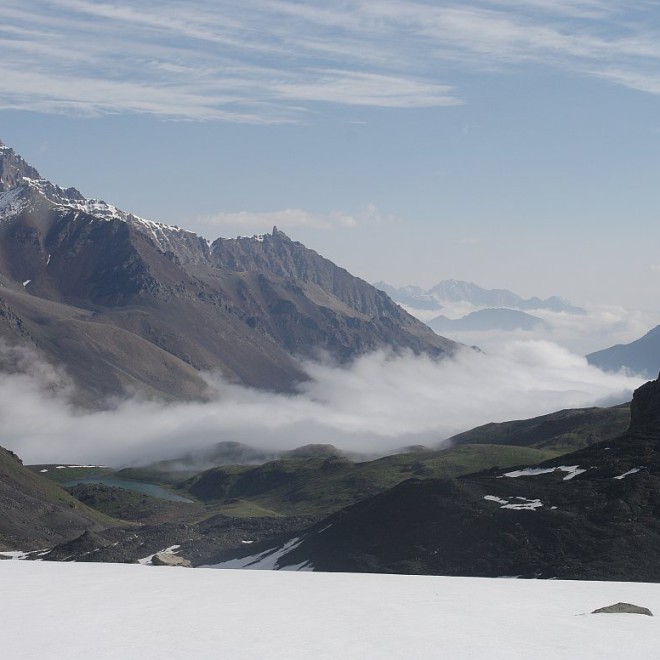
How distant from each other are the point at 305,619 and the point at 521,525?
7035 centimetres

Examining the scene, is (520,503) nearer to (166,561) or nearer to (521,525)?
(521,525)

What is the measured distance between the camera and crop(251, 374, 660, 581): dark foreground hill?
91.0 meters

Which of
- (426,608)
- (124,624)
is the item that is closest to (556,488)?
(426,608)

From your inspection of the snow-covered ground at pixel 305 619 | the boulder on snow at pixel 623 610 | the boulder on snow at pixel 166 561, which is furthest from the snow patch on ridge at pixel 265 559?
the boulder on snow at pixel 623 610

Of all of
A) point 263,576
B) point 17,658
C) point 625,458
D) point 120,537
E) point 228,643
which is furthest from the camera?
point 120,537

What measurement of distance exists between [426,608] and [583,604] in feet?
27.4

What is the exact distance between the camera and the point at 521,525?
330 ft

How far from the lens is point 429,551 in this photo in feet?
338

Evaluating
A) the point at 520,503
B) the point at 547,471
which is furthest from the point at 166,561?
the point at 547,471

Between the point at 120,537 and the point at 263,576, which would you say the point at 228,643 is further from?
the point at 120,537

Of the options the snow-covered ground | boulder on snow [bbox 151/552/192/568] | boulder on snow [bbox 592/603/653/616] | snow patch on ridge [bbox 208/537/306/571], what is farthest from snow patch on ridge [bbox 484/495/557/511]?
boulder on snow [bbox 592/603/653/616]

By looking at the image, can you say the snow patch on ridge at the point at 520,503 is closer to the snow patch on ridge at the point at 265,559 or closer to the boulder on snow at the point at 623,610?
the snow patch on ridge at the point at 265,559

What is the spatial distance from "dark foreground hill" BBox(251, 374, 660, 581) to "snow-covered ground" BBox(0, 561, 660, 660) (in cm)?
4479

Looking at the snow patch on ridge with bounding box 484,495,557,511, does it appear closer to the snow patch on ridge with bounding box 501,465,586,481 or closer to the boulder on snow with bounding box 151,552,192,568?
the snow patch on ridge with bounding box 501,465,586,481
